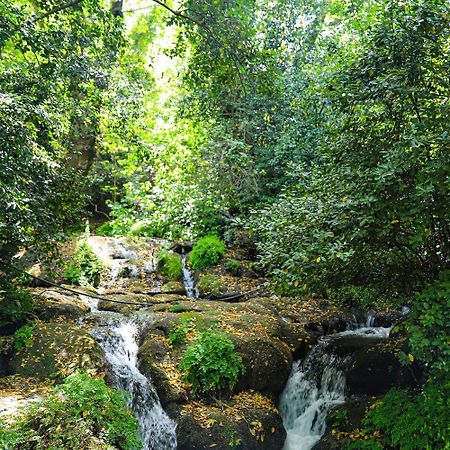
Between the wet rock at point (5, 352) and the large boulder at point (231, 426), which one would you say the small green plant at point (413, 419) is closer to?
the large boulder at point (231, 426)

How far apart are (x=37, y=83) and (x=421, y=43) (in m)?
5.52

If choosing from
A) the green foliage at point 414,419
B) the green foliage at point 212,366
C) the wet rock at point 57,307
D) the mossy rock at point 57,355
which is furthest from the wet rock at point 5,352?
the green foliage at point 414,419

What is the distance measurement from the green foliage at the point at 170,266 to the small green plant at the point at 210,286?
84 cm

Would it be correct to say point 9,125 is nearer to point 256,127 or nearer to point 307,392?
point 307,392

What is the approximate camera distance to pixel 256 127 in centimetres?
1287

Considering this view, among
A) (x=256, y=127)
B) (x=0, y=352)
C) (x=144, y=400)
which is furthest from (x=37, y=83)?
(x=256, y=127)

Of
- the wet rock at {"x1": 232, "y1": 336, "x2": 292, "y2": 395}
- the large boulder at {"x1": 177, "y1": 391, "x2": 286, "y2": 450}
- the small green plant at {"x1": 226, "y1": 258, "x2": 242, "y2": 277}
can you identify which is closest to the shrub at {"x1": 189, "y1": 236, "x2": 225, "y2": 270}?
the small green plant at {"x1": 226, "y1": 258, "x2": 242, "y2": 277}

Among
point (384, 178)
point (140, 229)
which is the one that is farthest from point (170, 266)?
point (384, 178)

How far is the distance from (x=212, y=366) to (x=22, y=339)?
9.86 ft

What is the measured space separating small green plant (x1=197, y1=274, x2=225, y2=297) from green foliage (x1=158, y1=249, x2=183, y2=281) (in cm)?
84

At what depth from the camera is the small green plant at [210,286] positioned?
10.4 m

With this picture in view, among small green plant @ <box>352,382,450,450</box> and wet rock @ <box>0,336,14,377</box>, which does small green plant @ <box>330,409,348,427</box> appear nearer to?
small green plant @ <box>352,382,450,450</box>

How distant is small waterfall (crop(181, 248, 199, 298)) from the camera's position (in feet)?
35.5

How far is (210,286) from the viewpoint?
416 inches
